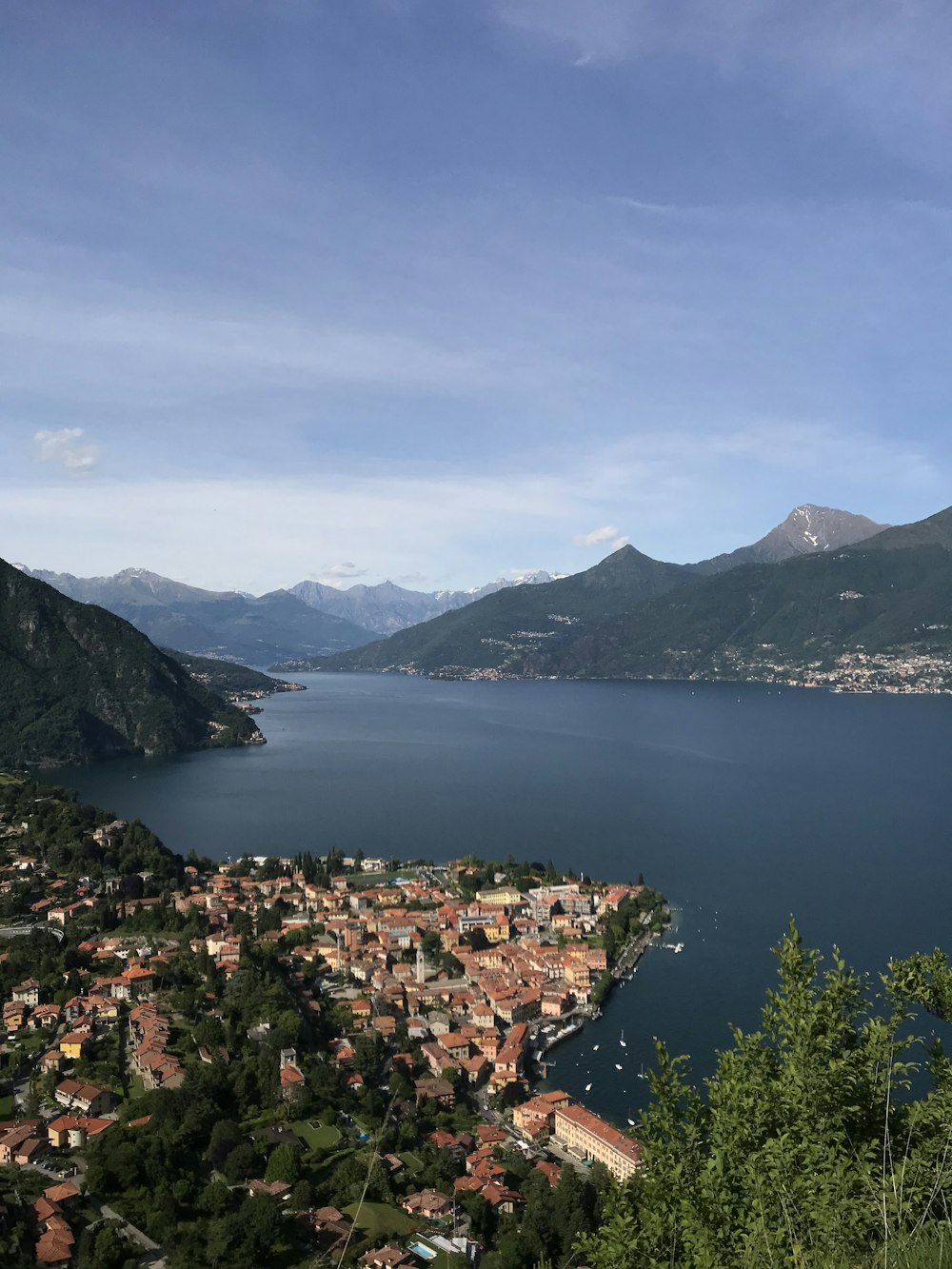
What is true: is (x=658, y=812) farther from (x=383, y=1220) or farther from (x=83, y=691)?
(x=83, y=691)

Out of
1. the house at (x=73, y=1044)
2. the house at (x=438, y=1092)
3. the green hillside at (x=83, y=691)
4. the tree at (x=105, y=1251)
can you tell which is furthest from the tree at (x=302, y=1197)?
the green hillside at (x=83, y=691)

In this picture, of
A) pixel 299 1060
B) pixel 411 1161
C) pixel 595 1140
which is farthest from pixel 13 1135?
pixel 595 1140

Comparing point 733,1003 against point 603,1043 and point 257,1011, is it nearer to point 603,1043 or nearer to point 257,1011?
point 603,1043

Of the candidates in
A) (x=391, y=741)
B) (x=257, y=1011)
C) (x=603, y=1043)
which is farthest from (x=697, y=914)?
(x=391, y=741)

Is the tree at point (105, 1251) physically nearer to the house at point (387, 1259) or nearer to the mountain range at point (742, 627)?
the house at point (387, 1259)

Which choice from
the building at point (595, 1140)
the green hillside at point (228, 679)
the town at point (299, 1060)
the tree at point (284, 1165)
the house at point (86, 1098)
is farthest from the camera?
the green hillside at point (228, 679)
